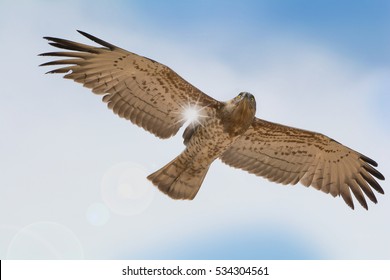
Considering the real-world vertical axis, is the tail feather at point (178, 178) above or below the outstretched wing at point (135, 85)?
below

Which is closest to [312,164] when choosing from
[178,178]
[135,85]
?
[178,178]

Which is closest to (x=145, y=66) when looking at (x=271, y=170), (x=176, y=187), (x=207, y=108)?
(x=207, y=108)

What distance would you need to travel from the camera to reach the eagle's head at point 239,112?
11906 mm

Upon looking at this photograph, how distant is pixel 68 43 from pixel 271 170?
4.62 m

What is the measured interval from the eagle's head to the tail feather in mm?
1022

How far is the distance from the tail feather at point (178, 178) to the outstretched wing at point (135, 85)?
57 cm

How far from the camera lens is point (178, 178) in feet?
41.3

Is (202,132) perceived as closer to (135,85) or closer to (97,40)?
(135,85)

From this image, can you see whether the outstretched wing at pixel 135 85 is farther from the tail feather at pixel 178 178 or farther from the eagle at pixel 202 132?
the tail feather at pixel 178 178

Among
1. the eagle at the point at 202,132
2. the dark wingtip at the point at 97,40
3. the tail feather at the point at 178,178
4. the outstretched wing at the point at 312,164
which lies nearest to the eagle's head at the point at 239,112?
the eagle at the point at 202,132

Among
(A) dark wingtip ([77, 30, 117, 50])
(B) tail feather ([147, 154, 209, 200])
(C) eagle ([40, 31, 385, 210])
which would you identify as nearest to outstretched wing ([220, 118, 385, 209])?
(C) eagle ([40, 31, 385, 210])

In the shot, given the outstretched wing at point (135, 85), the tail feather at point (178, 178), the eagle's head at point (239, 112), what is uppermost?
the outstretched wing at point (135, 85)

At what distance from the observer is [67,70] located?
11812mm

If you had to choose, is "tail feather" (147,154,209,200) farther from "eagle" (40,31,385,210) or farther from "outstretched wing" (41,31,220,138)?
"outstretched wing" (41,31,220,138)
